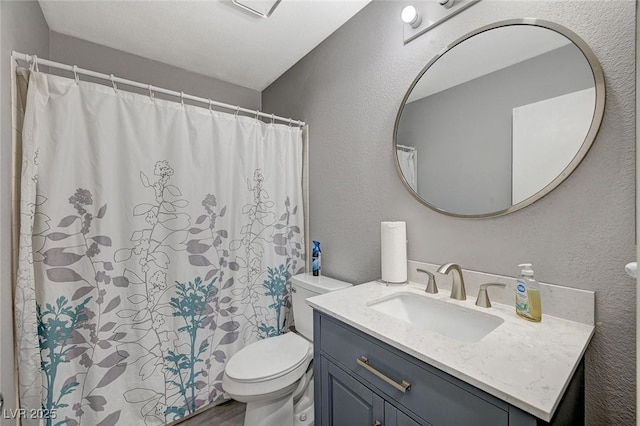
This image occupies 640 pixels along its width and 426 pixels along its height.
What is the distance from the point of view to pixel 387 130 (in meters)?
1.49

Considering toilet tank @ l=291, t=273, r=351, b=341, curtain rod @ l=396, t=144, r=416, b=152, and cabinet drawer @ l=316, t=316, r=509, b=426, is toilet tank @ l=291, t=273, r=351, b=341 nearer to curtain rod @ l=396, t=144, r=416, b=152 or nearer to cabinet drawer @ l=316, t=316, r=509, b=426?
cabinet drawer @ l=316, t=316, r=509, b=426

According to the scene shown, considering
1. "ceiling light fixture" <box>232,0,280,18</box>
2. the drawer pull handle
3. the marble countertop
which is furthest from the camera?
"ceiling light fixture" <box>232,0,280,18</box>

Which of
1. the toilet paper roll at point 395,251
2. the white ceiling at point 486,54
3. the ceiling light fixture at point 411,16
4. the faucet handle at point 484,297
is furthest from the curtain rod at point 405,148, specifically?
the faucet handle at point 484,297

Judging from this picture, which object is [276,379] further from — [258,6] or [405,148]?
[258,6]

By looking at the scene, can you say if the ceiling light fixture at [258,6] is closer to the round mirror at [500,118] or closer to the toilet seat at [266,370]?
the round mirror at [500,118]

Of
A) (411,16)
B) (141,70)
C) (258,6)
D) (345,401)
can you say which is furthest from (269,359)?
(141,70)

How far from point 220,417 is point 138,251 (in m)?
1.16

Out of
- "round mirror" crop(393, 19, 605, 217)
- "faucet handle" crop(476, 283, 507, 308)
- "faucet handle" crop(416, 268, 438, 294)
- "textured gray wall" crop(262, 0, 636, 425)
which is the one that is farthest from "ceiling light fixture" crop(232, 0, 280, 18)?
"faucet handle" crop(476, 283, 507, 308)

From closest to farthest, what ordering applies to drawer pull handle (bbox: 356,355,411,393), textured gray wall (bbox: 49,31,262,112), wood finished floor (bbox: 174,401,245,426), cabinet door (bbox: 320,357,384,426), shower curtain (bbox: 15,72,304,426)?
drawer pull handle (bbox: 356,355,411,393) < cabinet door (bbox: 320,357,384,426) < shower curtain (bbox: 15,72,304,426) < wood finished floor (bbox: 174,401,245,426) < textured gray wall (bbox: 49,31,262,112)

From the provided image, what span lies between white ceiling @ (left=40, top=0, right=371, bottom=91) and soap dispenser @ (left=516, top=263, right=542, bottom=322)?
1.65 metres

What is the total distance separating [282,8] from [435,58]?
98 cm

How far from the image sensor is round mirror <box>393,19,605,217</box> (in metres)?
0.90

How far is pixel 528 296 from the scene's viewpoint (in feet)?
2.96

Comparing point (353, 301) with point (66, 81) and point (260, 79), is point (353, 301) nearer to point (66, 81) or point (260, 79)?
point (66, 81)
